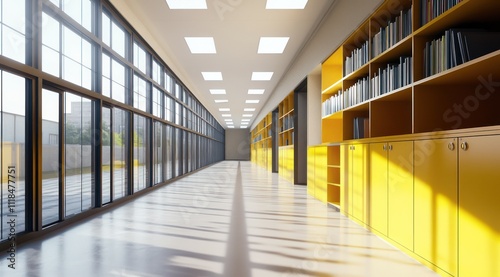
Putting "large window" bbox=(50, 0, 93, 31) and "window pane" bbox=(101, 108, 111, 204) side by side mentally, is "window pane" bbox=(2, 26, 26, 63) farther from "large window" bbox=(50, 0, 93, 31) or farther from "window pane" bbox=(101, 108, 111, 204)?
"window pane" bbox=(101, 108, 111, 204)

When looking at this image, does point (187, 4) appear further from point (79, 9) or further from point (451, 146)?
point (451, 146)

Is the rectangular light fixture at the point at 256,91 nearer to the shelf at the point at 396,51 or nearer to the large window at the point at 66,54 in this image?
the large window at the point at 66,54

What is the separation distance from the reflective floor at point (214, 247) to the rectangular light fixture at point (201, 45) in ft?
12.5

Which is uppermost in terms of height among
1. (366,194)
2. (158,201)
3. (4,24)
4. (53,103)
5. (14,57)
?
(4,24)

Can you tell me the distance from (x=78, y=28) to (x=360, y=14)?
12.1 ft

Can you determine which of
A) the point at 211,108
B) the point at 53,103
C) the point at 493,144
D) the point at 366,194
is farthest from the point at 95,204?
the point at 211,108

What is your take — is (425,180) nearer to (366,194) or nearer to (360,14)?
(366,194)

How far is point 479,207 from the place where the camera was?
2113 millimetres

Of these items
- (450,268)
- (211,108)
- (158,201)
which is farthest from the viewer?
(211,108)

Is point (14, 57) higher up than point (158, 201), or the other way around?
point (14, 57)

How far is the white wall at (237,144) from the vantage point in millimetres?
34562

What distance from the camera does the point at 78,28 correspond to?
14.5ft

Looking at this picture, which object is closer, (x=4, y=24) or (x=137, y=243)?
(x=4, y=24)

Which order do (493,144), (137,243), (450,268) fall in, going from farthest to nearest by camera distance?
1. (137,243)
2. (450,268)
3. (493,144)
